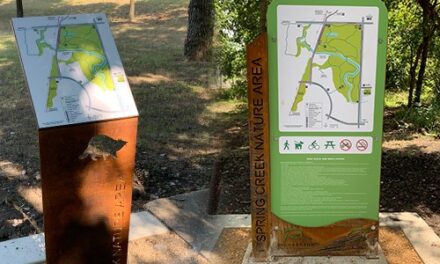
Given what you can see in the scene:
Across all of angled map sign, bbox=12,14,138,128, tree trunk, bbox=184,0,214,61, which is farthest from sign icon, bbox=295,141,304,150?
tree trunk, bbox=184,0,214,61

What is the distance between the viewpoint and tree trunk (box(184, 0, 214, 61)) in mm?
9148

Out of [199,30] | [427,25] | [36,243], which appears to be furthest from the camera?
[199,30]

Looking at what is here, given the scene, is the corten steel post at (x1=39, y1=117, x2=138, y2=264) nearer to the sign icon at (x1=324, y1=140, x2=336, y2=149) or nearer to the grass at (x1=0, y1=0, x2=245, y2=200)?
the sign icon at (x1=324, y1=140, x2=336, y2=149)

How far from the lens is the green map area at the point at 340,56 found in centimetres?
289

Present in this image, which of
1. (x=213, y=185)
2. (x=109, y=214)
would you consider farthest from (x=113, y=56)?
(x=213, y=185)

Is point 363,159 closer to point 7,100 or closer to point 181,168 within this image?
point 181,168

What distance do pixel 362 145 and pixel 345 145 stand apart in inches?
3.8

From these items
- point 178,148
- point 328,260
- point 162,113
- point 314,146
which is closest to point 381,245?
point 328,260

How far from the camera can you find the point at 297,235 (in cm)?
315

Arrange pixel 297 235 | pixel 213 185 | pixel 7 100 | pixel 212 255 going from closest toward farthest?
pixel 297 235, pixel 212 255, pixel 213 185, pixel 7 100

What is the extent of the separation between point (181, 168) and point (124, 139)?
227cm

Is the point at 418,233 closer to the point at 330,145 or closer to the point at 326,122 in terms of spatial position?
the point at 330,145

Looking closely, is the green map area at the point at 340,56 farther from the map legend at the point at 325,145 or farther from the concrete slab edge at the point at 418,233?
the concrete slab edge at the point at 418,233

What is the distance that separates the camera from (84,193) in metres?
2.70
